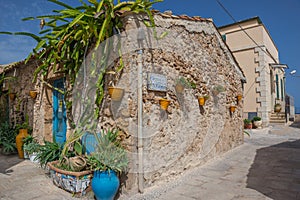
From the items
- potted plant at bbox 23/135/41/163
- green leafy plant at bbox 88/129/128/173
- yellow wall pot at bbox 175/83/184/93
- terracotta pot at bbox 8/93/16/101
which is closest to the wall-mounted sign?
yellow wall pot at bbox 175/83/184/93

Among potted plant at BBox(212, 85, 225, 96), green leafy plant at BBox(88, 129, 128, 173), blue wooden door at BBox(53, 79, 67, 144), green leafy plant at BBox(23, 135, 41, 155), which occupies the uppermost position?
potted plant at BBox(212, 85, 225, 96)

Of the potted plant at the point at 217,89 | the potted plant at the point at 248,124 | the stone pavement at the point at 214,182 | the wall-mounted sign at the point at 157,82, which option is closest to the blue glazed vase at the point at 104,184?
the stone pavement at the point at 214,182

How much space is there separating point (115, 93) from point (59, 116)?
2.39 meters

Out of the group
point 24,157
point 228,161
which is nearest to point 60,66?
point 24,157

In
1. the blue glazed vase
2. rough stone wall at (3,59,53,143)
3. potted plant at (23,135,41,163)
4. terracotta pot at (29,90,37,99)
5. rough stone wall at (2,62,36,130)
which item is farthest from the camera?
rough stone wall at (2,62,36,130)

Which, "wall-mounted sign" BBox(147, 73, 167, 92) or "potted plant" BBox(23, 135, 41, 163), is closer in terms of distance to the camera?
"wall-mounted sign" BBox(147, 73, 167, 92)

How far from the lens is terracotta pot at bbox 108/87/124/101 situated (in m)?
3.21

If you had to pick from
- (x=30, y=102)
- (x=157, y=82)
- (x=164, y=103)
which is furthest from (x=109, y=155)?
(x=30, y=102)

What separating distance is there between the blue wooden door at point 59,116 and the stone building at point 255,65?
33.1ft

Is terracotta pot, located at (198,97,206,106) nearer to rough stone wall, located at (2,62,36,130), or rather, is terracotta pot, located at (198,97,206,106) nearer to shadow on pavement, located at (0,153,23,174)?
shadow on pavement, located at (0,153,23,174)

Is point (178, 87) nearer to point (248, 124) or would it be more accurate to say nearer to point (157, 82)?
point (157, 82)

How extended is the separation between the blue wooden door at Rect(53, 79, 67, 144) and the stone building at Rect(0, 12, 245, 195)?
2.1 inches

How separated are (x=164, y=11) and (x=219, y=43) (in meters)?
2.48

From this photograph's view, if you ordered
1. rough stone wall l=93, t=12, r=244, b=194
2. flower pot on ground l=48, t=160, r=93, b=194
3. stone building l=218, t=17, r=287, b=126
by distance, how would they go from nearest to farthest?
flower pot on ground l=48, t=160, r=93, b=194, rough stone wall l=93, t=12, r=244, b=194, stone building l=218, t=17, r=287, b=126
